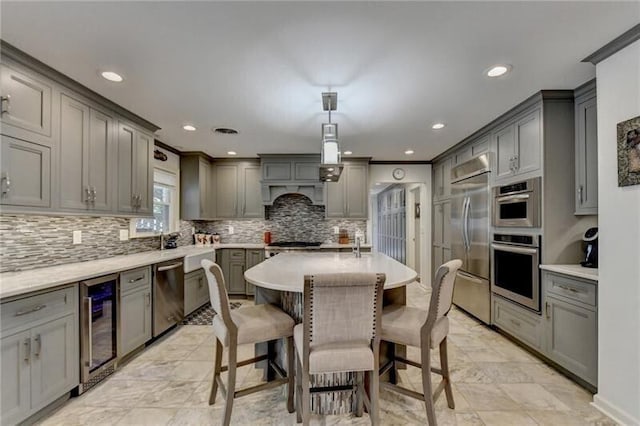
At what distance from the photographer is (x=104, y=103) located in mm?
2766

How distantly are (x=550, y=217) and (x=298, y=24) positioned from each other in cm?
267

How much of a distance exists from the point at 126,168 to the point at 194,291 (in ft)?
5.99

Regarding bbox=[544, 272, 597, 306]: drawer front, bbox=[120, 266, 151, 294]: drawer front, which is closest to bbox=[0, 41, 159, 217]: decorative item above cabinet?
bbox=[120, 266, 151, 294]: drawer front

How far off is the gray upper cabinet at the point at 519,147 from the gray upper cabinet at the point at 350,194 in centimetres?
221

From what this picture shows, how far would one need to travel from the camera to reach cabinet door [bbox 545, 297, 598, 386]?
223 cm

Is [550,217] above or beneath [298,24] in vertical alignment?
beneath

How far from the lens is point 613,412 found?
1929 mm

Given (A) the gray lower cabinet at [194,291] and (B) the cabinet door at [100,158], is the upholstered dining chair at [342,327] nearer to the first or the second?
(B) the cabinet door at [100,158]

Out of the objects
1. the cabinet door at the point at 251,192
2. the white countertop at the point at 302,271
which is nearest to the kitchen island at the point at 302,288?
the white countertop at the point at 302,271

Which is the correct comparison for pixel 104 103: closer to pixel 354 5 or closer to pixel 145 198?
pixel 145 198

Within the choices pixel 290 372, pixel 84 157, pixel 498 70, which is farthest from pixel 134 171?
pixel 498 70

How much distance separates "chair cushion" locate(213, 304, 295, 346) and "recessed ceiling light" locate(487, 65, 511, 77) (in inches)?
91.5

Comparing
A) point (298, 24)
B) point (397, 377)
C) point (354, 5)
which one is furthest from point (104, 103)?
point (397, 377)

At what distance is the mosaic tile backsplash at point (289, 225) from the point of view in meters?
5.55
